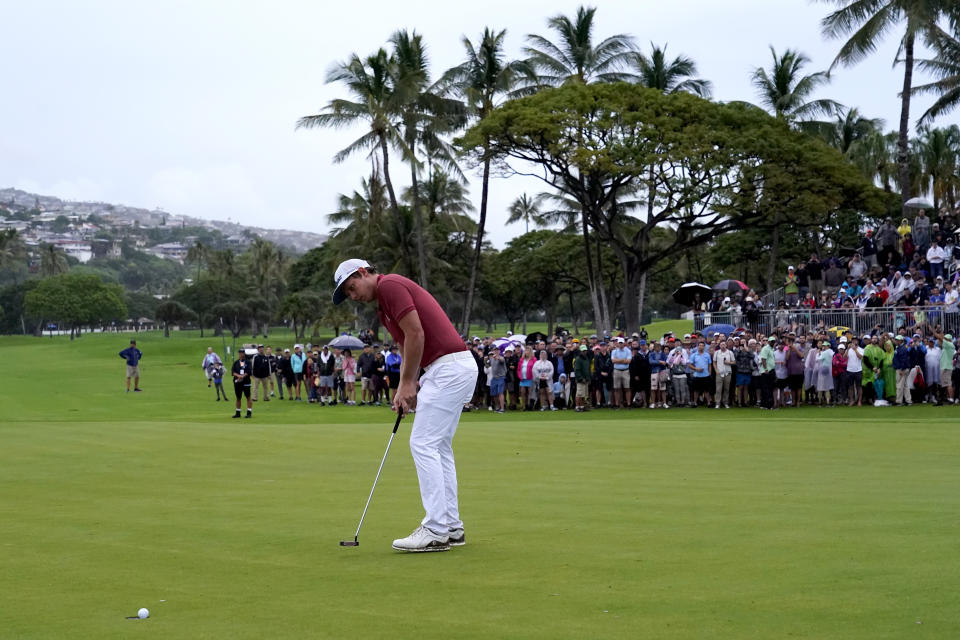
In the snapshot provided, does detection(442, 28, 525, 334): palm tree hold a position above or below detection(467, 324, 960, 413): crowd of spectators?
above

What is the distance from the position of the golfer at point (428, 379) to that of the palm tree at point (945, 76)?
156 ft

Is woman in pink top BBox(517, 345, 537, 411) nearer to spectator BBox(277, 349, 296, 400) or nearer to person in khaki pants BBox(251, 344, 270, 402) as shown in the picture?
person in khaki pants BBox(251, 344, 270, 402)

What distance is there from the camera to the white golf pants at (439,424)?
25.5ft

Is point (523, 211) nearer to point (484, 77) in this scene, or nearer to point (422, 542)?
point (484, 77)

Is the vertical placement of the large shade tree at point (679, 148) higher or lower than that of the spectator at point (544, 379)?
higher

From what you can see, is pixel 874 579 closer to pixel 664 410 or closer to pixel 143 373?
pixel 664 410

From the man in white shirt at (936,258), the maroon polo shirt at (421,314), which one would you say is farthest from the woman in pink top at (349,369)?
the maroon polo shirt at (421,314)

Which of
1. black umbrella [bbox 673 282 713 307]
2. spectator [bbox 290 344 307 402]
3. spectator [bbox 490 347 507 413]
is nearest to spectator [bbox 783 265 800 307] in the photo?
black umbrella [bbox 673 282 713 307]

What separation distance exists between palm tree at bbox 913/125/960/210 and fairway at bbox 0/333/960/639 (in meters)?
62.2

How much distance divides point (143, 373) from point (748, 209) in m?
36.8

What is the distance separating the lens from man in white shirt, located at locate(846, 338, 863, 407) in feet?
98.1

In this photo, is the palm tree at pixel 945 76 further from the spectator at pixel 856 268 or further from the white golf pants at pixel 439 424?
the white golf pants at pixel 439 424

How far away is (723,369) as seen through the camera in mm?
30969

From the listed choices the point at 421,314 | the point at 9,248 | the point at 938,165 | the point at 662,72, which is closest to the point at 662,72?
the point at 662,72
